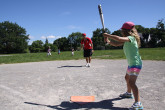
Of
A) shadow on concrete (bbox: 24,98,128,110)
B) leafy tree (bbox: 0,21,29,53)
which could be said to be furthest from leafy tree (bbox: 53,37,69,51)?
shadow on concrete (bbox: 24,98,128,110)

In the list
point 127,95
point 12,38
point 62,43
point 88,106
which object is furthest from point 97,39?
point 88,106

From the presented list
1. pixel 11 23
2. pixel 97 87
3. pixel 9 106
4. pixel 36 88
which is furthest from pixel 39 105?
pixel 11 23

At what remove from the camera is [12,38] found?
63.9 meters

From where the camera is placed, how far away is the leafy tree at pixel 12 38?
63125 mm

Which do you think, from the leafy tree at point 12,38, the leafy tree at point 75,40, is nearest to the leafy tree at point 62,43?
the leafy tree at point 75,40

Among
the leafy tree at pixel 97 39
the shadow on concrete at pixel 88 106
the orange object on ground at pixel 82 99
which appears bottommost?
the shadow on concrete at pixel 88 106

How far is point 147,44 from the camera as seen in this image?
61.2 meters

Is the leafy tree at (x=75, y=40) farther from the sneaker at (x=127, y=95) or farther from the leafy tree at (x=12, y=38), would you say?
the sneaker at (x=127, y=95)

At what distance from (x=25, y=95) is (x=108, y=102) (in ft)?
7.03

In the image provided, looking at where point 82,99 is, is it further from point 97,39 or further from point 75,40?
point 75,40

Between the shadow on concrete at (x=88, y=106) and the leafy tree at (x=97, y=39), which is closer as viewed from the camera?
the shadow on concrete at (x=88, y=106)

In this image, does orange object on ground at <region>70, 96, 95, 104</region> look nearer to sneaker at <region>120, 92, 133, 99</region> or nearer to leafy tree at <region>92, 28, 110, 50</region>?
sneaker at <region>120, 92, 133, 99</region>

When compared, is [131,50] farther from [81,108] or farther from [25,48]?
[25,48]

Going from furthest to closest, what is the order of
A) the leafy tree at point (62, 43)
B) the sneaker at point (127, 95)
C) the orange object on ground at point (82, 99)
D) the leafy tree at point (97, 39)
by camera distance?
1. the leafy tree at point (62, 43)
2. the leafy tree at point (97, 39)
3. the sneaker at point (127, 95)
4. the orange object on ground at point (82, 99)
